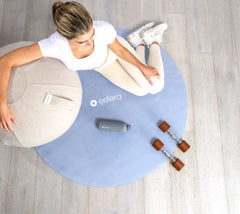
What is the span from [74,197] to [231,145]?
4.30 ft

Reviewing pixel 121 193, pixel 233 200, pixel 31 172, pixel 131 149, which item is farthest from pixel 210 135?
pixel 31 172

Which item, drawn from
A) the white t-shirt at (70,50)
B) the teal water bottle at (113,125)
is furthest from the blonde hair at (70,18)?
the teal water bottle at (113,125)

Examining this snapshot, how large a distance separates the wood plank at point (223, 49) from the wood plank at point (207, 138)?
0.07m

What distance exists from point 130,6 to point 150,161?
139 cm

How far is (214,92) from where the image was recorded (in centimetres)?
197

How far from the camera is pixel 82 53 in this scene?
132 cm

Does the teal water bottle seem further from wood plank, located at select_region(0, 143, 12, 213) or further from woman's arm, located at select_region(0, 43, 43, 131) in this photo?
wood plank, located at select_region(0, 143, 12, 213)

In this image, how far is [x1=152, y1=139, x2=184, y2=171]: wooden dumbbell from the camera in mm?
1707

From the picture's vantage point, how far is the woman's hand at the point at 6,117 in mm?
1214

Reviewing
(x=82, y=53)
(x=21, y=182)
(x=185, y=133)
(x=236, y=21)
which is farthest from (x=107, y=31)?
(x=236, y=21)

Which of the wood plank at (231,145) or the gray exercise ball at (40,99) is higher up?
the gray exercise ball at (40,99)

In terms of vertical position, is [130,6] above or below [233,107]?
above

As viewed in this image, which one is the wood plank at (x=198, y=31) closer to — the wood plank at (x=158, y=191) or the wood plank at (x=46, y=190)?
the wood plank at (x=158, y=191)

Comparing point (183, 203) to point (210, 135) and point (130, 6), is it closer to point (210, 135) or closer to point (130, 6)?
point (210, 135)
